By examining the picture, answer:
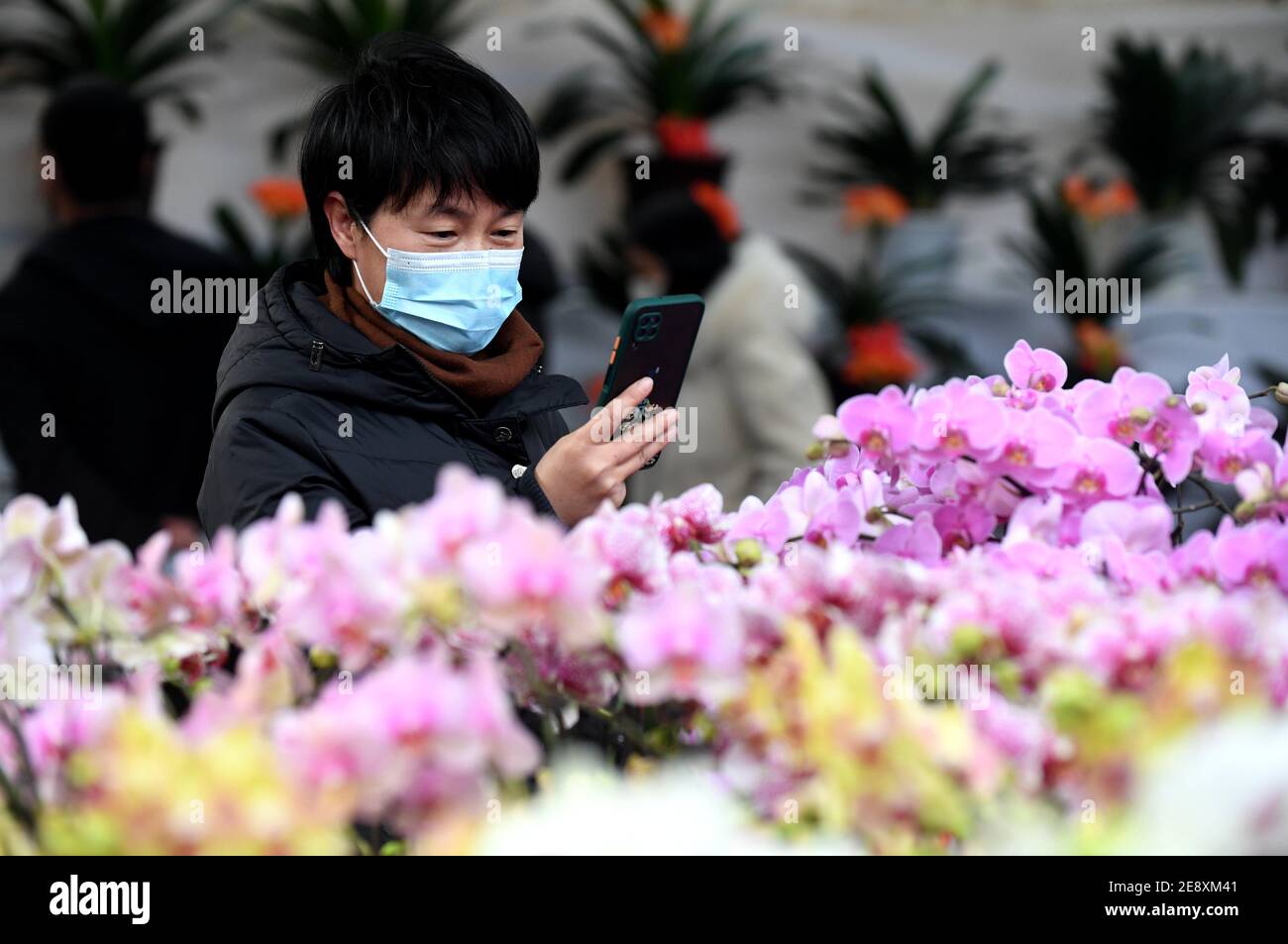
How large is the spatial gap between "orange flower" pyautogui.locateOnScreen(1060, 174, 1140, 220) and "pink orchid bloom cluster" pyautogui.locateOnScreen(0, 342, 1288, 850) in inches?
177

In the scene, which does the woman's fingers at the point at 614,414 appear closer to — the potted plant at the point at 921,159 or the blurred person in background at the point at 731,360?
the blurred person in background at the point at 731,360

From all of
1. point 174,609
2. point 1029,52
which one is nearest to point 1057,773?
point 174,609

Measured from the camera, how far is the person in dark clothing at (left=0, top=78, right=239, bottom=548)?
2.88 meters

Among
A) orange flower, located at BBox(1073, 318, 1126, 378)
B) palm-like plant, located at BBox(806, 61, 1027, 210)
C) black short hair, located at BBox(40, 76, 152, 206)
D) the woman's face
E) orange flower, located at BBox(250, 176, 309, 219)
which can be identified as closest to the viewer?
the woman's face

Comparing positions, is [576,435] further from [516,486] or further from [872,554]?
[872,554]

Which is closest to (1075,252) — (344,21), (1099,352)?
(1099,352)

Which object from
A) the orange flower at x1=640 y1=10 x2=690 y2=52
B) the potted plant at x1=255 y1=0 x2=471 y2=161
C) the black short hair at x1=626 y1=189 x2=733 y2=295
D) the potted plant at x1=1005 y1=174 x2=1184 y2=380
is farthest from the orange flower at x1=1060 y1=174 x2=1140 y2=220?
the potted plant at x1=255 y1=0 x2=471 y2=161

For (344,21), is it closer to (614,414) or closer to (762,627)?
(614,414)

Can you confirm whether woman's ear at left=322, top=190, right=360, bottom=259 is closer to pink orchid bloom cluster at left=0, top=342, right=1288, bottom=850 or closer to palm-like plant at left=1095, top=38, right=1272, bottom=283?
pink orchid bloom cluster at left=0, top=342, right=1288, bottom=850

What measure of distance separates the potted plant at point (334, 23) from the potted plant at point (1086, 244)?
2.21 metres

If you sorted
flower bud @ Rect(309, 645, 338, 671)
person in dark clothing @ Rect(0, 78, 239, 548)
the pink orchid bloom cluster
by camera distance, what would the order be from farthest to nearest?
person in dark clothing @ Rect(0, 78, 239, 548) < flower bud @ Rect(309, 645, 338, 671) < the pink orchid bloom cluster

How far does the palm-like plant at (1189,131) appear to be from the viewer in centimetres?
539
